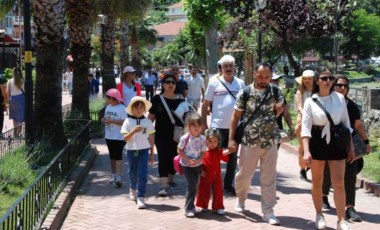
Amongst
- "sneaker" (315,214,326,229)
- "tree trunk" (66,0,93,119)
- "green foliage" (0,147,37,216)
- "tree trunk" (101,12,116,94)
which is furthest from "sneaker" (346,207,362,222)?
"tree trunk" (101,12,116,94)

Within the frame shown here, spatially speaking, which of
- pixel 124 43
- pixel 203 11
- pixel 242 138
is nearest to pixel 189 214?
pixel 242 138

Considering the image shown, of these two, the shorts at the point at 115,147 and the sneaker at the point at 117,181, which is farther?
the sneaker at the point at 117,181

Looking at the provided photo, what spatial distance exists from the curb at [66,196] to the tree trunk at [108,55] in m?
13.1

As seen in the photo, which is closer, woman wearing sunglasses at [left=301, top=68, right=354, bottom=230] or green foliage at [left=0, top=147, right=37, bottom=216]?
woman wearing sunglasses at [left=301, top=68, right=354, bottom=230]

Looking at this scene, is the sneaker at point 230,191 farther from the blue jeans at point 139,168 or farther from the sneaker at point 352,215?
the sneaker at point 352,215

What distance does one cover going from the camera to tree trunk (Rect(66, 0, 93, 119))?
15.8m

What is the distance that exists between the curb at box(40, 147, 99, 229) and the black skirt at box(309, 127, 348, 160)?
9.30 ft

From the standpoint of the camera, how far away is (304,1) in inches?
665

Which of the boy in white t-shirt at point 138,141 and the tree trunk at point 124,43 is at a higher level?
the tree trunk at point 124,43

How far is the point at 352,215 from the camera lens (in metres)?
6.73

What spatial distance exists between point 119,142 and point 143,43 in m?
52.4

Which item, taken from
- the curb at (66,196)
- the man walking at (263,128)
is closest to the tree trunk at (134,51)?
the curb at (66,196)

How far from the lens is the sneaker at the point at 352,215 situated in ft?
22.0

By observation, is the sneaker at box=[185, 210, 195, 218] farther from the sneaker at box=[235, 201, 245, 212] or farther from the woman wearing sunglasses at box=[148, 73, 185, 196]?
the woman wearing sunglasses at box=[148, 73, 185, 196]
